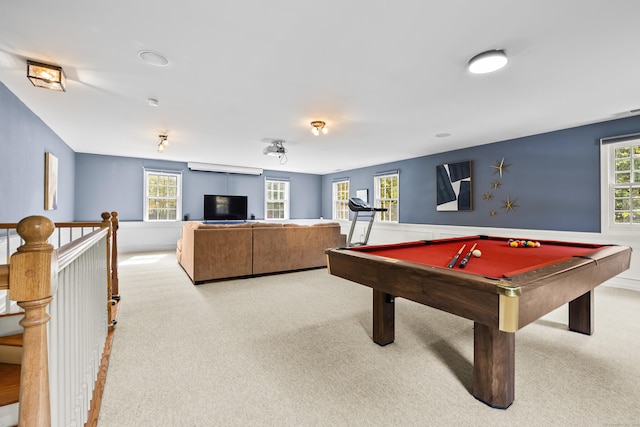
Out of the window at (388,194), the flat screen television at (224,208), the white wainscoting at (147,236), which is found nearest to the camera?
the white wainscoting at (147,236)

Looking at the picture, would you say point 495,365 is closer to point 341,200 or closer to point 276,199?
point 341,200

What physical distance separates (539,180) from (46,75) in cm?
610

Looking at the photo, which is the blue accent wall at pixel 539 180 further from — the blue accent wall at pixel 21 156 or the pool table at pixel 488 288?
the blue accent wall at pixel 21 156

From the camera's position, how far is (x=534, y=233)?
4504mm

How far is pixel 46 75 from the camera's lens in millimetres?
2396

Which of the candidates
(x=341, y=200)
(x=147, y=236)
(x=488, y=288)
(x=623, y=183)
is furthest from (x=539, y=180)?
(x=147, y=236)

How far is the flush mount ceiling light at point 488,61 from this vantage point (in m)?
2.19

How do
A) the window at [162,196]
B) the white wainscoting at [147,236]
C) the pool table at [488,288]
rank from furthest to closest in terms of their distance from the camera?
1. the window at [162,196]
2. the white wainscoting at [147,236]
3. the pool table at [488,288]

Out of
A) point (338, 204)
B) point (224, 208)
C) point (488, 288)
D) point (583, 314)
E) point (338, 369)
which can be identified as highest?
point (338, 204)

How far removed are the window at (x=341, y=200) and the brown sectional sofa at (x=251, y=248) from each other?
352 centimetres

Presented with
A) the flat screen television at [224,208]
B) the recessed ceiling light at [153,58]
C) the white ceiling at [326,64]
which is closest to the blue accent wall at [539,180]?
the white ceiling at [326,64]

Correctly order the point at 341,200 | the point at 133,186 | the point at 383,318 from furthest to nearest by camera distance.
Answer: the point at 341,200
the point at 133,186
the point at 383,318

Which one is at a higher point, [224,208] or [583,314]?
[224,208]

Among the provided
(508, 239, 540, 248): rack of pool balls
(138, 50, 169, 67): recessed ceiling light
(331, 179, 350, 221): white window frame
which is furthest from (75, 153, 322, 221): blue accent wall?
(508, 239, 540, 248): rack of pool balls
